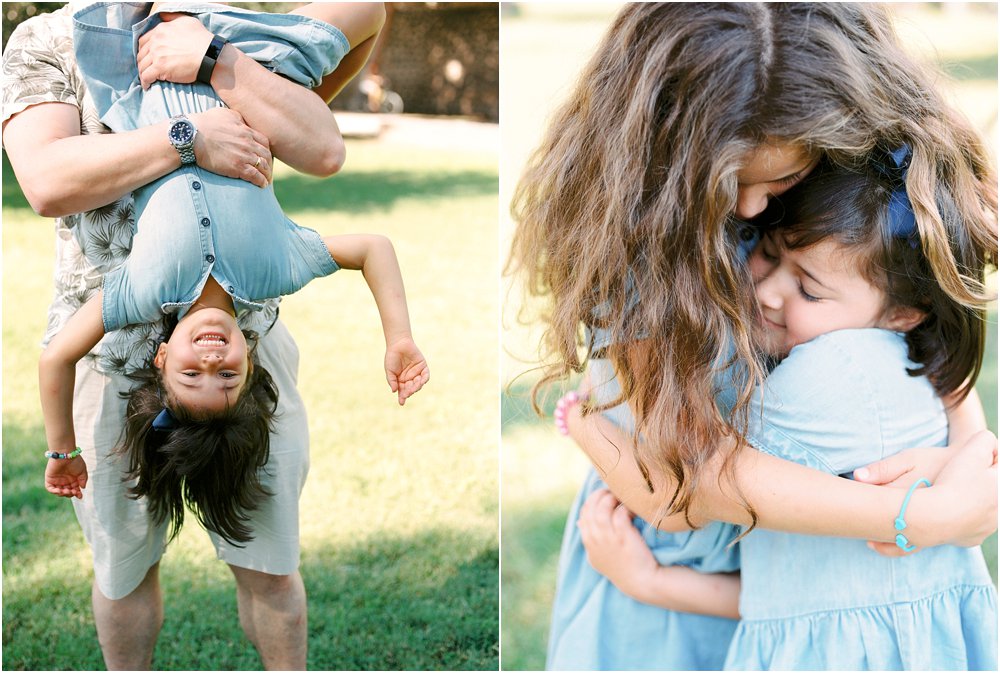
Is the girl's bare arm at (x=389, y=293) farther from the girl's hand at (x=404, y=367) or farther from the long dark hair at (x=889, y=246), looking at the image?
the long dark hair at (x=889, y=246)

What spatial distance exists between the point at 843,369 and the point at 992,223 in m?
0.47

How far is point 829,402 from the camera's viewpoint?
6.57 ft

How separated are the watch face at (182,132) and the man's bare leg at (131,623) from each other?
1.23 metres

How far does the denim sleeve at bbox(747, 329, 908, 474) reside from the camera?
2.00 meters

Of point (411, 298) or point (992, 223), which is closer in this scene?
point (992, 223)

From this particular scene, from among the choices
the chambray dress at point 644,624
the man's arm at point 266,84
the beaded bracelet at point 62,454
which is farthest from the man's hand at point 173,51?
the chambray dress at point 644,624

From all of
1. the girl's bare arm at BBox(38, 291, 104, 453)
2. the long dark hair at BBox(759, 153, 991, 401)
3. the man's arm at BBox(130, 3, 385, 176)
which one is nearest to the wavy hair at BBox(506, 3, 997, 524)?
the long dark hair at BBox(759, 153, 991, 401)

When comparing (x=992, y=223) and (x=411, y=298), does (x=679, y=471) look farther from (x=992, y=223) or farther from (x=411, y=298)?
(x=411, y=298)

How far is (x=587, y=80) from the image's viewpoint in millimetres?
2025

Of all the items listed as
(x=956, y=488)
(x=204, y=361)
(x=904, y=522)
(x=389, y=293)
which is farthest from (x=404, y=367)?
(x=956, y=488)

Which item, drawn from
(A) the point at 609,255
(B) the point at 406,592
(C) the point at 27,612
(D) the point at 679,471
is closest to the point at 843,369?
(D) the point at 679,471

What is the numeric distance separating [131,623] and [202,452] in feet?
2.69

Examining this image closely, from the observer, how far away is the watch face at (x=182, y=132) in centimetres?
169

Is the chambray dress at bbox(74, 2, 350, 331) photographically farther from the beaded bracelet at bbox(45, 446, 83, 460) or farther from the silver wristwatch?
the beaded bracelet at bbox(45, 446, 83, 460)
